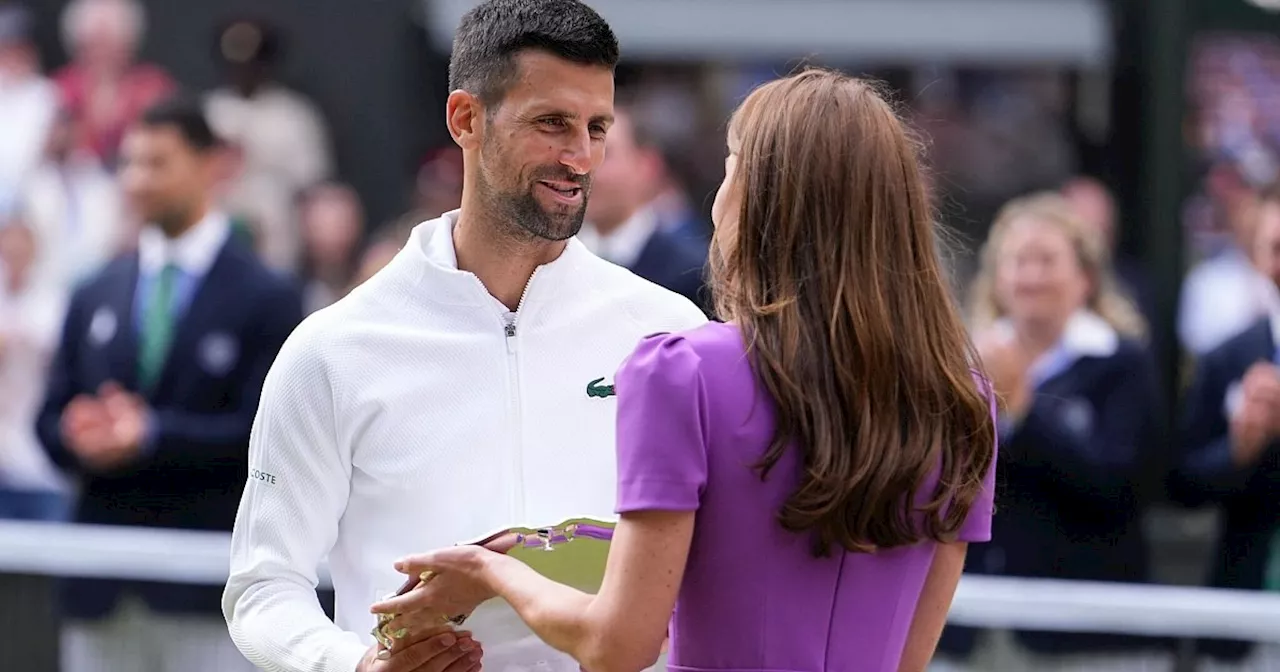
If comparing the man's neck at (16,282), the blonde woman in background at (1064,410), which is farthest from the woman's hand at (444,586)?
the man's neck at (16,282)

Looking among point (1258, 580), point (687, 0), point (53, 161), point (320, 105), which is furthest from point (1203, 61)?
point (53, 161)

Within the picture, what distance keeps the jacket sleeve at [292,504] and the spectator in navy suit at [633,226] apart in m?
2.98

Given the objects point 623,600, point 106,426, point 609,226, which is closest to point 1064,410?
point 609,226

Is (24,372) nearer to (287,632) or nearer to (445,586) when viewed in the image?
(287,632)

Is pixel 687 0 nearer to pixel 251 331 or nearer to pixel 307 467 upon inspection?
pixel 251 331

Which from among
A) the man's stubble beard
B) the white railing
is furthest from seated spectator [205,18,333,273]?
the man's stubble beard

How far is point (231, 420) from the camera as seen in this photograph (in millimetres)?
5758

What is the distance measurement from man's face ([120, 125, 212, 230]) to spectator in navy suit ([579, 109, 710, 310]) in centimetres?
121

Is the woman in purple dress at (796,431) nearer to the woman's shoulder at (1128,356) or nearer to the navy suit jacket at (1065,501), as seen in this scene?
the navy suit jacket at (1065,501)

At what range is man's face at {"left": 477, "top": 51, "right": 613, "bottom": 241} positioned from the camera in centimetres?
280

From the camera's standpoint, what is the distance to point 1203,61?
23.9ft

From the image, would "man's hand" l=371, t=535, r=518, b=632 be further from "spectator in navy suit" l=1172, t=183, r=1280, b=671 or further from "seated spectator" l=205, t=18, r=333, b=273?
"seated spectator" l=205, t=18, r=333, b=273

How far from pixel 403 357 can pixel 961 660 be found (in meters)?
2.32

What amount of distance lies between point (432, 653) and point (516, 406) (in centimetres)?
39
